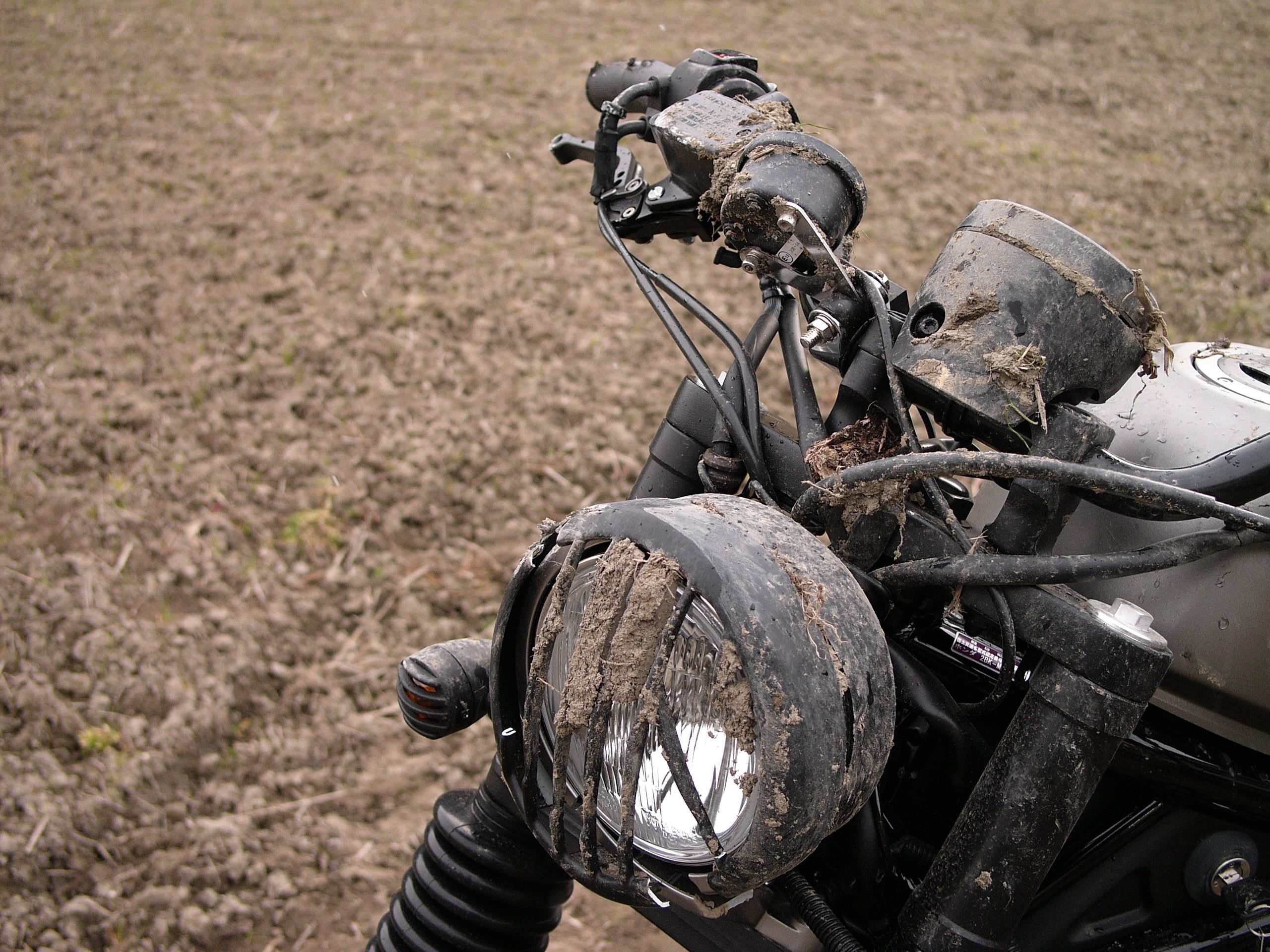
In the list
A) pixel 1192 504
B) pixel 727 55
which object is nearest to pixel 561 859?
pixel 1192 504

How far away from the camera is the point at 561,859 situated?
1089 millimetres

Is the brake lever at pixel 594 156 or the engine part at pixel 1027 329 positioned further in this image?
the brake lever at pixel 594 156

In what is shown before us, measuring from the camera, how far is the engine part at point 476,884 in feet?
4.68

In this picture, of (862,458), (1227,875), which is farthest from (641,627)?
(1227,875)

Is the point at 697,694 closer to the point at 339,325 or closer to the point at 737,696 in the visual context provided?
the point at 737,696

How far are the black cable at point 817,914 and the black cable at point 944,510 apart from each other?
276 mm

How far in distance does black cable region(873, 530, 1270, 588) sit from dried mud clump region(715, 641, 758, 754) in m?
0.30

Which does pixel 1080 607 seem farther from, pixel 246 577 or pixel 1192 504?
pixel 246 577

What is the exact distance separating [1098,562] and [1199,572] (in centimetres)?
Answer: 24

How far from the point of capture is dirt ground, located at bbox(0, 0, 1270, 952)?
2.53 metres

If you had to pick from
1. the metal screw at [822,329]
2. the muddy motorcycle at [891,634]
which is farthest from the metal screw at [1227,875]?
the metal screw at [822,329]

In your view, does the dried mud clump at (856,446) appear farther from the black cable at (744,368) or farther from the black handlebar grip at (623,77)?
the black handlebar grip at (623,77)

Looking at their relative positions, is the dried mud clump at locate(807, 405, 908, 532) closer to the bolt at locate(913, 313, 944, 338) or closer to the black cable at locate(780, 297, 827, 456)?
the black cable at locate(780, 297, 827, 456)

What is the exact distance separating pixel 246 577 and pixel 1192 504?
8.88ft
